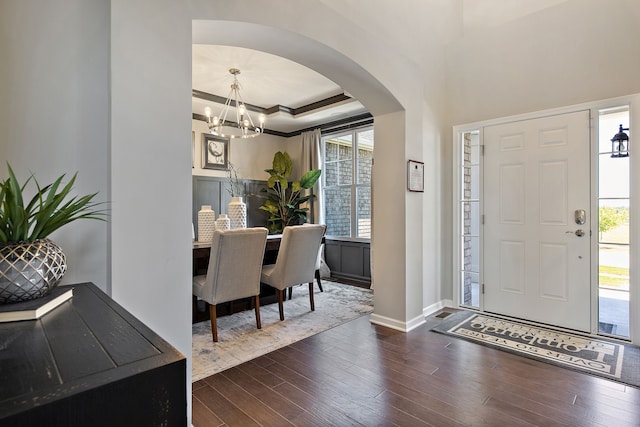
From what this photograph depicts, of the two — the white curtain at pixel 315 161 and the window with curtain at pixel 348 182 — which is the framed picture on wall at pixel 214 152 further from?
the window with curtain at pixel 348 182

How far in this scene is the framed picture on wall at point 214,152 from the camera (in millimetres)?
5457

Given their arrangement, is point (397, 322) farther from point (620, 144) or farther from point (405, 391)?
point (620, 144)

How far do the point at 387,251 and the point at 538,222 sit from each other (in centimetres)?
155

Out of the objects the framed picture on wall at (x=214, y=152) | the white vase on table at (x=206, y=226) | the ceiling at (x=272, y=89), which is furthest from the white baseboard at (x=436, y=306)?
the framed picture on wall at (x=214, y=152)

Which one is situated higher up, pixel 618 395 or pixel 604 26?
pixel 604 26

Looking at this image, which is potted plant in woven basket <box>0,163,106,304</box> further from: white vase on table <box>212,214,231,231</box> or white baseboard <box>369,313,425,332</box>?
white baseboard <box>369,313,425,332</box>

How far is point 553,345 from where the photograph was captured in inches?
112

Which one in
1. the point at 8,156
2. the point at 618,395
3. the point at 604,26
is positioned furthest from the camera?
the point at 604,26

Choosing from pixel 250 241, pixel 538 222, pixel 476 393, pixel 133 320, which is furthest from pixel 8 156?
pixel 538 222

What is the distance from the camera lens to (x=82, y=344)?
0.73 metres

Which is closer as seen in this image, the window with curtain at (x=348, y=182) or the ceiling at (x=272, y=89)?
the ceiling at (x=272, y=89)

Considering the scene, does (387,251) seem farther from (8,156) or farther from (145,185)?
(8,156)

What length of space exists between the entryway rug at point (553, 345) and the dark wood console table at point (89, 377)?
9.55ft

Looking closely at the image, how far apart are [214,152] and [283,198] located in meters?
1.42
